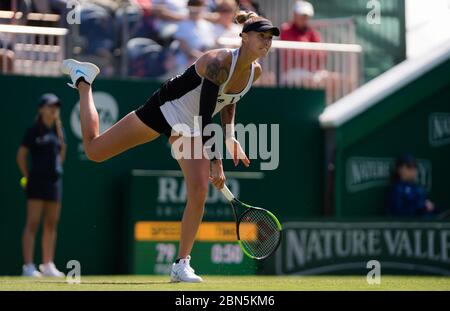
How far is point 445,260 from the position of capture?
12031 mm

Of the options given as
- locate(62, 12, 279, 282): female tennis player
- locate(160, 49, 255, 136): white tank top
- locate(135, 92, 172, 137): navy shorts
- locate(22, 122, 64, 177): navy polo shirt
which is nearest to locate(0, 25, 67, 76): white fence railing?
locate(22, 122, 64, 177): navy polo shirt

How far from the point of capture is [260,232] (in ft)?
25.1

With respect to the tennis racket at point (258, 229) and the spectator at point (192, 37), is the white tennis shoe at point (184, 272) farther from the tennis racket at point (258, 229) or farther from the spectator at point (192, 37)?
the spectator at point (192, 37)

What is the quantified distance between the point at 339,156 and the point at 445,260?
7.00 feet

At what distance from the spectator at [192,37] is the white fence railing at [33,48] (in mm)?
1480

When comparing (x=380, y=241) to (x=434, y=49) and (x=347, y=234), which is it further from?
(x=434, y=49)

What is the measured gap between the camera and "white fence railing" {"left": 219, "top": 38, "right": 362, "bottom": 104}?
13.3 m

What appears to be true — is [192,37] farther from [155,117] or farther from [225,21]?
[155,117]

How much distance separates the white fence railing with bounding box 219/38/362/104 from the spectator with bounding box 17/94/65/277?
3.06 meters

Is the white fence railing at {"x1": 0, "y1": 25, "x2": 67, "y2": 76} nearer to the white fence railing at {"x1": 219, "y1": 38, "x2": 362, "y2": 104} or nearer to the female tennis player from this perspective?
the white fence railing at {"x1": 219, "y1": 38, "x2": 362, "y2": 104}

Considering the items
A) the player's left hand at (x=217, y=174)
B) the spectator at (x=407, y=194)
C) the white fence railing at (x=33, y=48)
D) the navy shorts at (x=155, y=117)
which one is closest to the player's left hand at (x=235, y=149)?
the navy shorts at (x=155, y=117)

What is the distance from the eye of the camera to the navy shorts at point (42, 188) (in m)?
11.4
